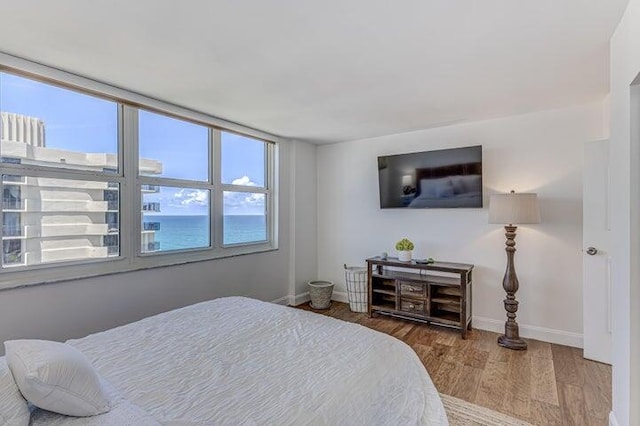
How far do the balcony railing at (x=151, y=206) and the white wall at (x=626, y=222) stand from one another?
3.35m

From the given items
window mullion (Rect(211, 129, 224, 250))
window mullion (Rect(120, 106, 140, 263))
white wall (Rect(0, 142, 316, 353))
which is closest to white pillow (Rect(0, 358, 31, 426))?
white wall (Rect(0, 142, 316, 353))

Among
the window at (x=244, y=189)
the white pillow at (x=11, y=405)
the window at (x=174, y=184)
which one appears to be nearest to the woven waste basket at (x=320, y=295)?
the window at (x=244, y=189)

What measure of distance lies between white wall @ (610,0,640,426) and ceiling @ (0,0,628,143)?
212 millimetres

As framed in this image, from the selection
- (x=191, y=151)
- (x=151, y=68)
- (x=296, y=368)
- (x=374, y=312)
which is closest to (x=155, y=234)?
(x=191, y=151)

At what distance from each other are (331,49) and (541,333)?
3266mm

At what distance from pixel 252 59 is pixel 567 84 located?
239cm

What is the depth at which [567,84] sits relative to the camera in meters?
2.48

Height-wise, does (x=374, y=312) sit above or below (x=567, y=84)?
below

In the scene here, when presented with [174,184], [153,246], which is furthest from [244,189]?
[153,246]

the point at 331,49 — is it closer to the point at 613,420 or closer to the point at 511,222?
the point at 511,222

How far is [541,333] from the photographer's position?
3.16 metres

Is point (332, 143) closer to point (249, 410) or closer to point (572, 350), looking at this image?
point (572, 350)

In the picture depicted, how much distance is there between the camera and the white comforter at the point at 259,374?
1.11 meters

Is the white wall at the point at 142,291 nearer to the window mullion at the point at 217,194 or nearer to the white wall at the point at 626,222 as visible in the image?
the window mullion at the point at 217,194
